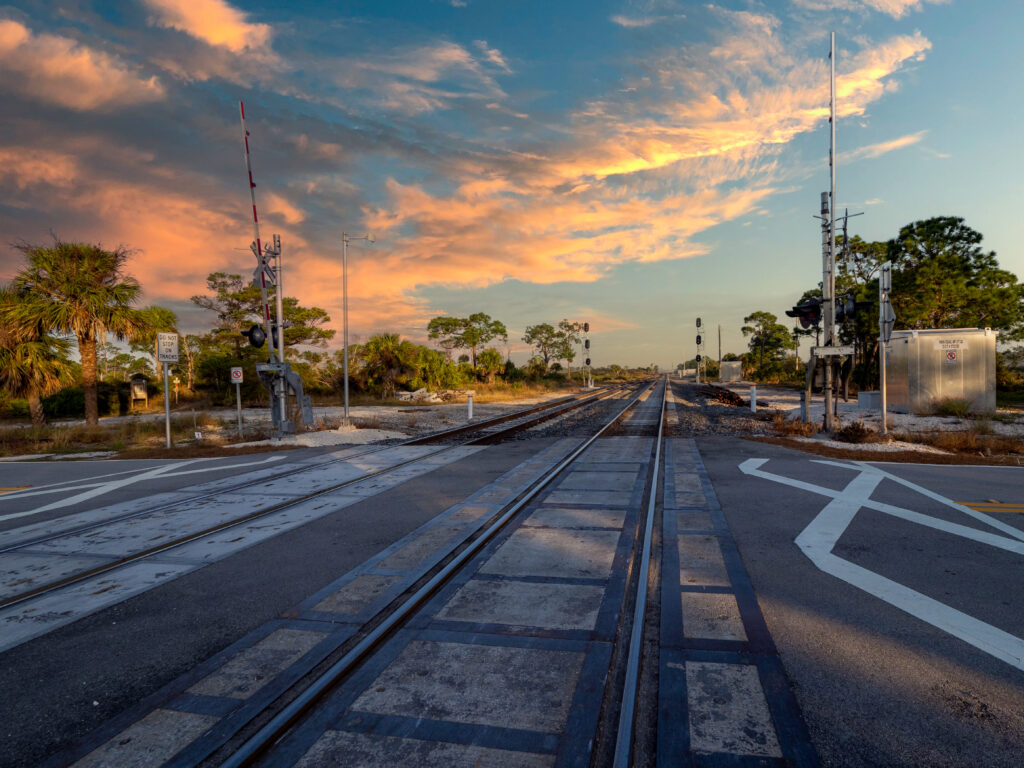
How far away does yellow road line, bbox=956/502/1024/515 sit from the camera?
21.4 ft

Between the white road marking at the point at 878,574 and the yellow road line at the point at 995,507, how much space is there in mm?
201

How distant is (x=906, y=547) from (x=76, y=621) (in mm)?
7360

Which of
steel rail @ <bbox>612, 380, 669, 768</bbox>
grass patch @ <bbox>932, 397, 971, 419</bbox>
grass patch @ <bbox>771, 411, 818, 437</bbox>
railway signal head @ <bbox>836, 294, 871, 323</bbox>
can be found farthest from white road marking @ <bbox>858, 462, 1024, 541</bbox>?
grass patch @ <bbox>932, 397, 971, 419</bbox>

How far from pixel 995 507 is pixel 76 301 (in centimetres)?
2735

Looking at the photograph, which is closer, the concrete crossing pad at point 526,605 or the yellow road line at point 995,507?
the concrete crossing pad at point 526,605

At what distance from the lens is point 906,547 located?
204 inches

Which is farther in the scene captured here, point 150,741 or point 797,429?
point 797,429

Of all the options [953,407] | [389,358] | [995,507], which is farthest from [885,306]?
[389,358]

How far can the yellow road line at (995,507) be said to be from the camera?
6516 mm

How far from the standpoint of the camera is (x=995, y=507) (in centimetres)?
666

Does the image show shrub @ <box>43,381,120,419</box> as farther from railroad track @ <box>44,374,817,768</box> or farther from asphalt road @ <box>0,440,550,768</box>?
railroad track @ <box>44,374,817,768</box>

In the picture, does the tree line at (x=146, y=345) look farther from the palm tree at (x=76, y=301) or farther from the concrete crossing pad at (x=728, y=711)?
the concrete crossing pad at (x=728, y=711)

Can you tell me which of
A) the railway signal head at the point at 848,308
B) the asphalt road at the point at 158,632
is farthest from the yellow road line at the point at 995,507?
the asphalt road at the point at 158,632

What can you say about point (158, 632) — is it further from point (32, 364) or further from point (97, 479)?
point (32, 364)
